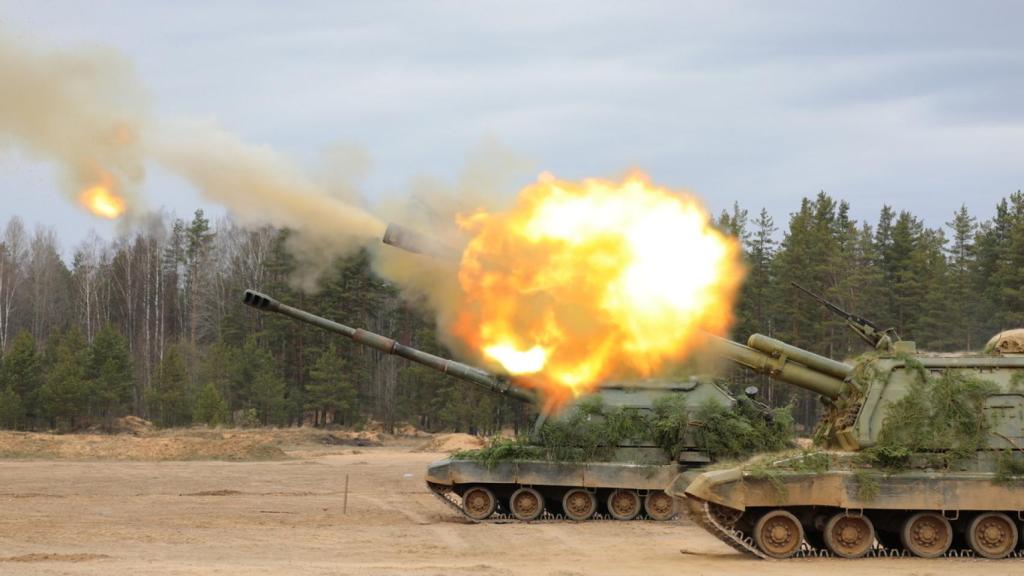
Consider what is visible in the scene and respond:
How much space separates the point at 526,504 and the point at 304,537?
575cm

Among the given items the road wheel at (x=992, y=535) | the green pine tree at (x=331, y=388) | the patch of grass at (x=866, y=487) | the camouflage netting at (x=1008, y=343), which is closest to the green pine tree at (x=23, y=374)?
the green pine tree at (x=331, y=388)

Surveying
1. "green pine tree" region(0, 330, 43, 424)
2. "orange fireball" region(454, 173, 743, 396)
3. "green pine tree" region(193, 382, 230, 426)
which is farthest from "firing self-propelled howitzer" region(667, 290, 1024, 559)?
"green pine tree" region(0, 330, 43, 424)

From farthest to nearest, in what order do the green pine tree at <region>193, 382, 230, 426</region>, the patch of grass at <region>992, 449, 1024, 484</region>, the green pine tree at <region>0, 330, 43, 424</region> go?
1. the green pine tree at <region>193, 382, 230, 426</region>
2. the green pine tree at <region>0, 330, 43, 424</region>
3. the patch of grass at <region>992, 449, 1024, 484</region>

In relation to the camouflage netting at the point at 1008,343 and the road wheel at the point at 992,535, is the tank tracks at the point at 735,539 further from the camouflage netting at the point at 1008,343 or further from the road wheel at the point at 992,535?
the camouflage netting at the point at 1008,343

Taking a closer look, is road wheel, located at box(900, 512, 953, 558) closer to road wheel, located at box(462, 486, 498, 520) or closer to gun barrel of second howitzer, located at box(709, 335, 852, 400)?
gun barrel of second howitzer, located at box(709, 335, 852, 400)

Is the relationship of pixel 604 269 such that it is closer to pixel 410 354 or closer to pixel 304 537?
pixel 304 537

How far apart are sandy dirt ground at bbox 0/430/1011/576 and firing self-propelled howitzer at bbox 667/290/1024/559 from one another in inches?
22.4

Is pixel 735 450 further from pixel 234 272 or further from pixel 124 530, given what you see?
pixel 234 272

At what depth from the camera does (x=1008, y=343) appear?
67.0 ft

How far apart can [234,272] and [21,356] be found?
75.1 ft

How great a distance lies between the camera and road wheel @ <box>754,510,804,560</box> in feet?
61.2

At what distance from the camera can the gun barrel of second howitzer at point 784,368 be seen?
21.9 metres

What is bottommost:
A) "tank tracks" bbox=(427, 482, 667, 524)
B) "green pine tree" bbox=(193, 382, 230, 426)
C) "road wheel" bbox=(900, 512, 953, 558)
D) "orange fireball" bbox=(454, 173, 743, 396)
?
"tank tracks" bbox=(427, 482, 667, 524)

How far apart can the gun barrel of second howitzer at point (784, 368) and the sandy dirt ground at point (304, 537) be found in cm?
324
